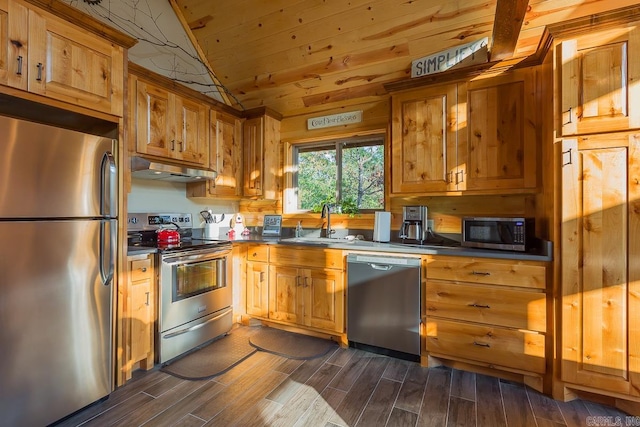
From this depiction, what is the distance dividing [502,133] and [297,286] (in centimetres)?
214

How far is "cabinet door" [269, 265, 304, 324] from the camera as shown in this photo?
2.86m

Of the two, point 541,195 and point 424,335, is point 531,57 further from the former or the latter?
point 424,335

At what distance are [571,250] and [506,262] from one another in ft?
1.18

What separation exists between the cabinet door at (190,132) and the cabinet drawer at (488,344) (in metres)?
2.53

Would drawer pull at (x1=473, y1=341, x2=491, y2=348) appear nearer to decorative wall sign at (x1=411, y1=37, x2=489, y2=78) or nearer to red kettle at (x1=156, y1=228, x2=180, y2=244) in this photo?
decorative wall sign at (x1=411, y1=37, x2=489, y2=78)

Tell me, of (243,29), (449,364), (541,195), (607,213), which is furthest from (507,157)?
(243,29)

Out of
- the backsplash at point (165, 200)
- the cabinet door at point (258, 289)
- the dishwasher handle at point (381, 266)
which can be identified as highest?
the backsplash at point (165, 200)

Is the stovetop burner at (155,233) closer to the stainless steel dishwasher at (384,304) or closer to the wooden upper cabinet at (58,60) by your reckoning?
the wooden upper cabinet at (58,60)

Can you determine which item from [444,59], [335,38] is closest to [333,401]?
[444,59]

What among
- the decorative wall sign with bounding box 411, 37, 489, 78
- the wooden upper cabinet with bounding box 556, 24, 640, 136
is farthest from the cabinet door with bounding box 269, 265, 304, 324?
the wooden upper cabinet with bounding box 556, 24, 640, 136

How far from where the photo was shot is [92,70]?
1.86m

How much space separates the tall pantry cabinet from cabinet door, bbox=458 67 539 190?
0.33m

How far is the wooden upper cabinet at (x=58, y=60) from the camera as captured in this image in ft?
5.08

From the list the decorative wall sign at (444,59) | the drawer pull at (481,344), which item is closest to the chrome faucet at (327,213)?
the decorative wall sign at (444,59)
